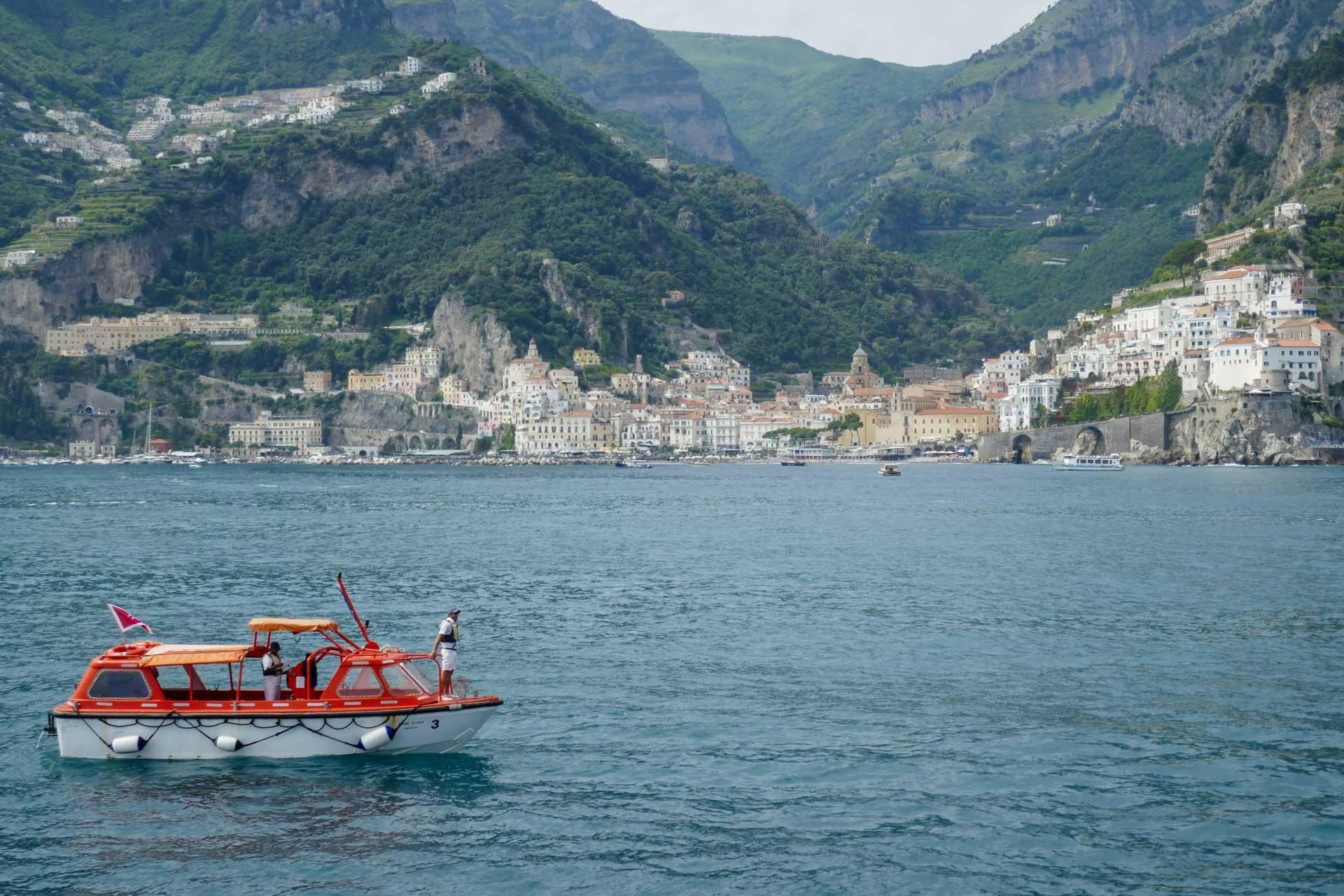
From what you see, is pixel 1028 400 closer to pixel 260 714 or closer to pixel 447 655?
pixel 447 655

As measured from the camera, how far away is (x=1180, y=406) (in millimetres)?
128375

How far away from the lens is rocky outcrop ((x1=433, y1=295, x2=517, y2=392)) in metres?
190

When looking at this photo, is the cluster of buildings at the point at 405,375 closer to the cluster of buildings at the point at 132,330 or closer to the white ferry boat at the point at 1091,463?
the cluster of buildings at the point at 132,330

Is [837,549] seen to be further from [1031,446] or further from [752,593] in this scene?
[1031,446]

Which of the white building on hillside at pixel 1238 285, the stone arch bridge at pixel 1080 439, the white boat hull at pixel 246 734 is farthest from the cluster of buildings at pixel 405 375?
the white boat hull at pixel 246 734

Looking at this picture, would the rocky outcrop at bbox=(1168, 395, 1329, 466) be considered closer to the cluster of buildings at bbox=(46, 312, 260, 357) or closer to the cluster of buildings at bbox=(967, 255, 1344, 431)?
the cluster of buildings at bbox=(967, 255, 1344, 431)

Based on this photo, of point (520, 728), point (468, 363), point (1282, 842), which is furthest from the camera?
point (468, 363)

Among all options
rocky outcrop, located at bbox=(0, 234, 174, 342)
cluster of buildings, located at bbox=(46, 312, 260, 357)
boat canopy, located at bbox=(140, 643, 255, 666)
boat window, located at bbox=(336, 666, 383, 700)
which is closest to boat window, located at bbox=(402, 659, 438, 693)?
boat window, located at bbox=(336, 666, 383, 700)

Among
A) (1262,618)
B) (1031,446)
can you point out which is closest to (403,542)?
(1262,618)

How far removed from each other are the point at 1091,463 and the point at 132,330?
408 feet

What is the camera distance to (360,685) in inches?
1006

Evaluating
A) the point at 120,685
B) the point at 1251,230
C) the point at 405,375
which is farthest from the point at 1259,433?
the point at 120,685

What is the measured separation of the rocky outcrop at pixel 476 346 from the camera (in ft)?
623

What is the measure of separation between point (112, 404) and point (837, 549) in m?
141
